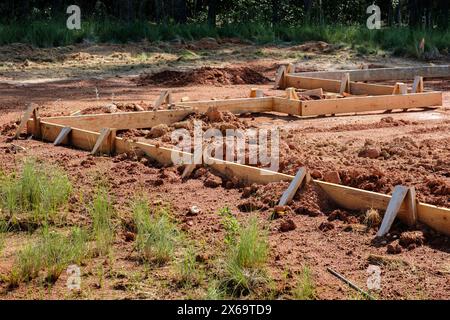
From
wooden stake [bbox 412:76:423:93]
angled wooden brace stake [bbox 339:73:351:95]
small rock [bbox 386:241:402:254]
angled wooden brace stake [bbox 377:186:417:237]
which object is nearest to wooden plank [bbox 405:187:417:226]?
angled wooden brace stake [bbox 377:186:417:237]

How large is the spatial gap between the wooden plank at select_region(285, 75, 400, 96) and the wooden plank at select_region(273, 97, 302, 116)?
1864 millimetres

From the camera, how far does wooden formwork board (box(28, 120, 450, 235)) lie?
5.64m

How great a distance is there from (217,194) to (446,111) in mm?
5317

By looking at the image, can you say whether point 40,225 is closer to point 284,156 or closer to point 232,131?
point 284,156

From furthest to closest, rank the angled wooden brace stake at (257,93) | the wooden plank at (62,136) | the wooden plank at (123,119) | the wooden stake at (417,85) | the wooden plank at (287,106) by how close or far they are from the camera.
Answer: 1. the wooden stake at (417,85)
2. the angled wooden brace stake at (257,93)
3. the wooden plank at (287,106)
4. the wooden plank at (123,119)
5. the wooden plank at (62,136)

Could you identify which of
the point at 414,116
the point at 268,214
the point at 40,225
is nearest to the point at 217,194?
the point at 268,214

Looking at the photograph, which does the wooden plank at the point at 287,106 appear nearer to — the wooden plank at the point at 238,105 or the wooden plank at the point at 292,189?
the wooden plank at the point at 238,105

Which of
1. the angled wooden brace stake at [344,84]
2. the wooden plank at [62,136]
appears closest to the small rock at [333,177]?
the wooden plank at [62,136]

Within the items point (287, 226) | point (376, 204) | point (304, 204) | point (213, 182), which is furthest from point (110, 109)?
point (376, 204)

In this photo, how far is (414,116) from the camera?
10.9m

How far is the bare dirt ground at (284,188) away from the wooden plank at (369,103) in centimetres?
12

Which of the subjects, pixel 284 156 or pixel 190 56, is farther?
pixel 190 56

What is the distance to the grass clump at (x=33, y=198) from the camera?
617 centimetres

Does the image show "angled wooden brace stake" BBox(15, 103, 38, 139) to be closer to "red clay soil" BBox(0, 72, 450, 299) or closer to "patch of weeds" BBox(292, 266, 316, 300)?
"red clay soil" BBox(0, 72, 450, 299)
